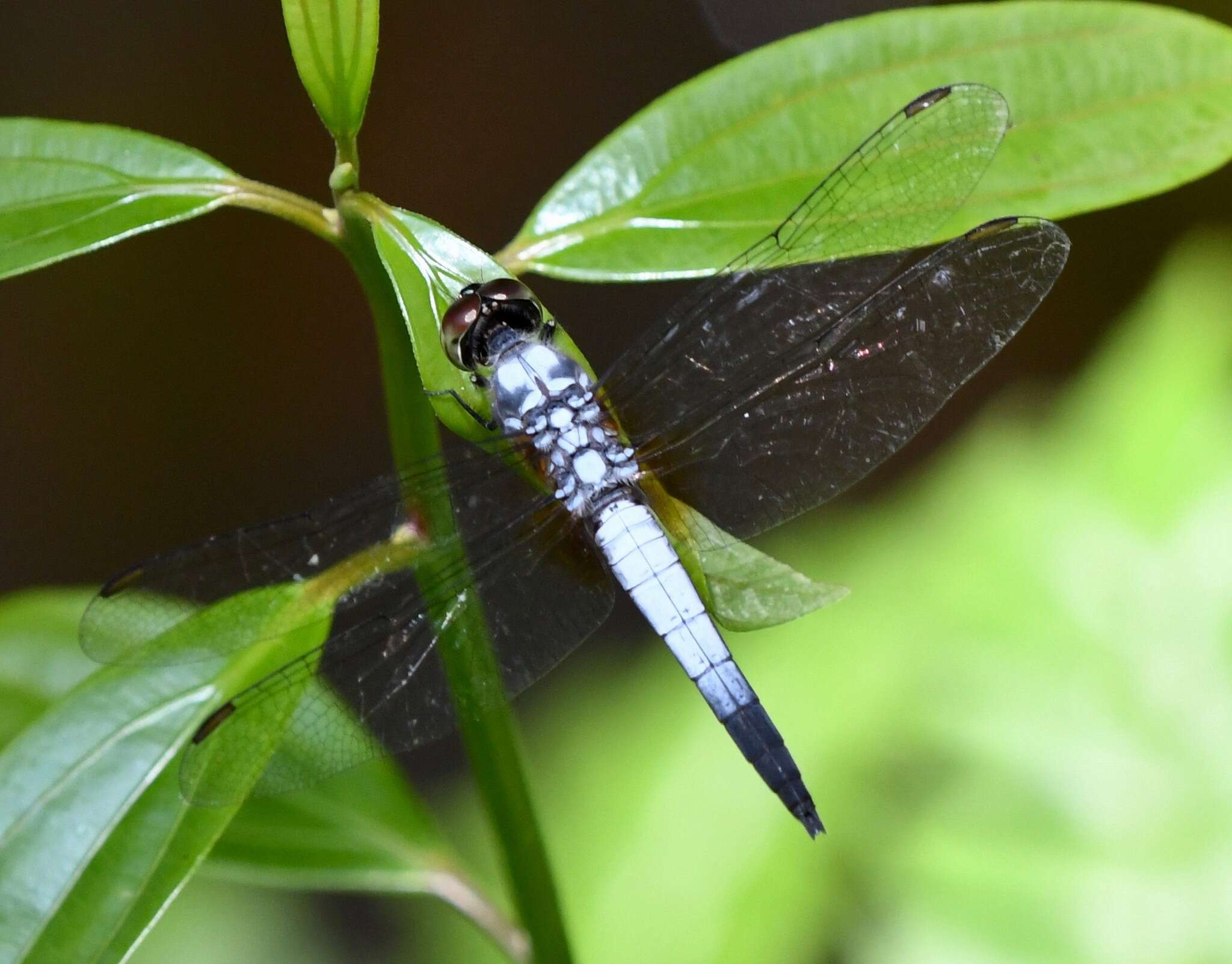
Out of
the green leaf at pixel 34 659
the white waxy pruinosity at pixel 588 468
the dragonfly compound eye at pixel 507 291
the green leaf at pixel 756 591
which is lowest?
the green leaf at pixel 756 591

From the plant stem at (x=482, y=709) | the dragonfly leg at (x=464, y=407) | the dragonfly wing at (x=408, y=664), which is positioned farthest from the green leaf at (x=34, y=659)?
the dragonfly leg at (x=464, y=407)

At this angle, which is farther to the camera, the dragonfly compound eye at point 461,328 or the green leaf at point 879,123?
the green leaf at point 879,123

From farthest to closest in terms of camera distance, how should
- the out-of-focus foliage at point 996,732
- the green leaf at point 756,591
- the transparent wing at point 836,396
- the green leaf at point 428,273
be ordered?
the out-of-focus foliage at point 996,732 → the transparent wing at point 836,396 → the green leaf at point 756,591 → the green leaf at point 428,273

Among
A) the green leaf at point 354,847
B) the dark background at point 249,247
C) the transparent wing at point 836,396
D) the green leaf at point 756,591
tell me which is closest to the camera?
the green leaf at point 756,591

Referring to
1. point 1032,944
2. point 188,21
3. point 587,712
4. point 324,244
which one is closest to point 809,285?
point 1032,944

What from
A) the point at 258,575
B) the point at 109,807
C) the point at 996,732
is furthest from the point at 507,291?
the point at 996,732

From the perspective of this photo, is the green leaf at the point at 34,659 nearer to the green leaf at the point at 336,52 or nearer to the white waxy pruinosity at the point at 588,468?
the white waxy pruinosity at the point at 588,468

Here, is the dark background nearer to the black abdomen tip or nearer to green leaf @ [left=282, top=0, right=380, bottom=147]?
the black abdomen tip
